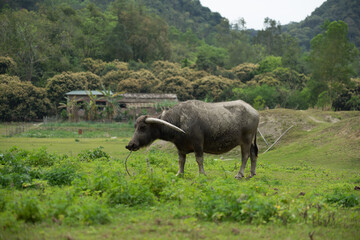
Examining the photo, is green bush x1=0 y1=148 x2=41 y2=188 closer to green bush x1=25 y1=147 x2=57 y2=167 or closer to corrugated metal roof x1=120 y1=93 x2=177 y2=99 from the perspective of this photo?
green bush x1=25 y1=147 x2=57 y2=167

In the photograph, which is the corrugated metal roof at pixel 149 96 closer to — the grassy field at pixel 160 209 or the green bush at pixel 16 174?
the green bush at pixel 16 174

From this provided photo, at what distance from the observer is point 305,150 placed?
1942 centimetres

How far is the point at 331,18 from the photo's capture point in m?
146

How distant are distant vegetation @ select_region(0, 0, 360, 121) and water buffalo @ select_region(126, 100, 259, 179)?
35.1 m

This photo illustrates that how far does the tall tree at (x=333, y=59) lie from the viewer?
44.8 meters

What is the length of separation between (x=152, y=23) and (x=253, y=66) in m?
29.9

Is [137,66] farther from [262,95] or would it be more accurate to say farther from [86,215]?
[86,215]

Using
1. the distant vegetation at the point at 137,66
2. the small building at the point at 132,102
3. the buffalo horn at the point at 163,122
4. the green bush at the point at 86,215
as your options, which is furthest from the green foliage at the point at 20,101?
the green bush at the point at 86,215

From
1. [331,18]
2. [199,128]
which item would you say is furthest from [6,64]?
[331,18]

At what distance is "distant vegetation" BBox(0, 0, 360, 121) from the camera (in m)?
49.7

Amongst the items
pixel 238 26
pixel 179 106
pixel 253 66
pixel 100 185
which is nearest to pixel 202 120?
pixel 179 106

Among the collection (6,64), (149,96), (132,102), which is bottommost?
(132,102)

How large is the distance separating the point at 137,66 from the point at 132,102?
18730 mm

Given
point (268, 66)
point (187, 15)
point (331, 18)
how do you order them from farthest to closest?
point (187, 15) → point (331, 18) → point (268, 66)
